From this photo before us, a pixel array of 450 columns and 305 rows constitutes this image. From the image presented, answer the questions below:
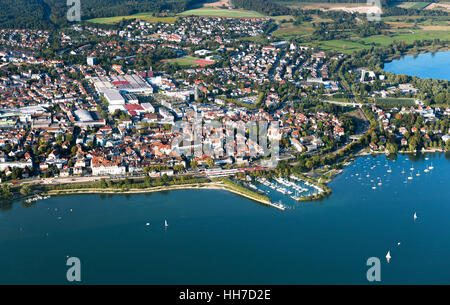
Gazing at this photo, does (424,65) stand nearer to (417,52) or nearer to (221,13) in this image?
(417,52)

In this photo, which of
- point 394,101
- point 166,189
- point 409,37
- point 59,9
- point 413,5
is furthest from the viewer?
point 413,5

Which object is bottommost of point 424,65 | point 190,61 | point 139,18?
point 424,65
